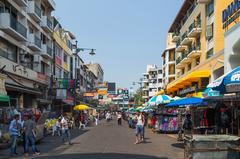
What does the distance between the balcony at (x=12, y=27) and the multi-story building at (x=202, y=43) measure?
14.8m

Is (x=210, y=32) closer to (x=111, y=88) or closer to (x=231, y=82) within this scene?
(x=231, y=82)

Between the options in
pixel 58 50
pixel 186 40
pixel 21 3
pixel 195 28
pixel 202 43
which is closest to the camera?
pixel 21 3

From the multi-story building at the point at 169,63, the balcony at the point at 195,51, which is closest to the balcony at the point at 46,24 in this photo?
the balcony at the point at 195,51

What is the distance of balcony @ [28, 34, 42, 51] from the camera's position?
40.2 meters

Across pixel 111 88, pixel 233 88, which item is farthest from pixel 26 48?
pixel 111 88

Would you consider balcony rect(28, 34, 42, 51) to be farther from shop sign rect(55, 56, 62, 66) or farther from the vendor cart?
the vendor cart

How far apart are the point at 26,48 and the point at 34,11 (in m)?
3.86

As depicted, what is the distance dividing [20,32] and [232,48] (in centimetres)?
2164

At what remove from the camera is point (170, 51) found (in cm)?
8831

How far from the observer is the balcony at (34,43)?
132 feet

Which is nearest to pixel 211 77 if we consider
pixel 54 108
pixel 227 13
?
pixel 227 13

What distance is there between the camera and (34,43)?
4112 cm

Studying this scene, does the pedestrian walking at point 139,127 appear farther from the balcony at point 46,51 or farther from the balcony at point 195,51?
the balcony at point 46,51

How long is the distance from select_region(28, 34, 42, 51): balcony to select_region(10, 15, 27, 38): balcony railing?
2495 mm
